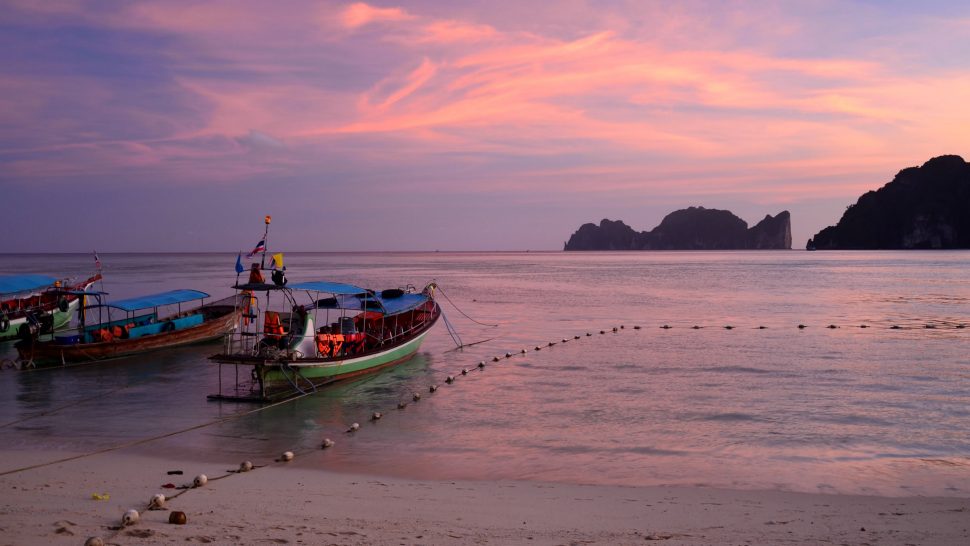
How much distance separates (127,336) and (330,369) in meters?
10.5

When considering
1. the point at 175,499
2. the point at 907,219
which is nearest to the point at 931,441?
the point at 175,499

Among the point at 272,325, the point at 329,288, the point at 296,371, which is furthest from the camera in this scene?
the point at 329,288

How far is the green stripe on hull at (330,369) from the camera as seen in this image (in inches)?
676

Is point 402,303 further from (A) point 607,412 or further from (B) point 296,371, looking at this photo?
(A) point 607,412

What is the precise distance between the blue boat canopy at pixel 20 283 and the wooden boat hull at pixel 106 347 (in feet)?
15.0

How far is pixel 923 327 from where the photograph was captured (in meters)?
31.8

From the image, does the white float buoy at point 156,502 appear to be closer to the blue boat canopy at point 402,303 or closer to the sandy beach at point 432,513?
the sandy beach at point 432,513

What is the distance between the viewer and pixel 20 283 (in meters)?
26.9

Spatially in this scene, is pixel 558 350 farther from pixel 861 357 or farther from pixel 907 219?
pixel 907 219

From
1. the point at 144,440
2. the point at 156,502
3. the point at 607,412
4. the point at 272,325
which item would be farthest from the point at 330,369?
the point at 156,502

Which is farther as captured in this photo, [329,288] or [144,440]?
[329,288]

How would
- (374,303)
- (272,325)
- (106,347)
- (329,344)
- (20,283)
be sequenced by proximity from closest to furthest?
(272,325) < (329,344) < (106,347) < (374,303) < (20,283)

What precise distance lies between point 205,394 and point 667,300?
37693 millimetres

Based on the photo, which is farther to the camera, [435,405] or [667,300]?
[667,300]
